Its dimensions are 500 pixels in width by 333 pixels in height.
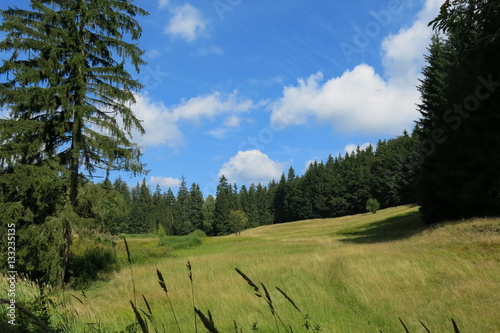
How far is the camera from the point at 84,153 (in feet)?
49.2

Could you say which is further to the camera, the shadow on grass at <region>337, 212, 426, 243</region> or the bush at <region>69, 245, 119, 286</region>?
the shadow on grass at <region>337, 212, 426, 243</region>

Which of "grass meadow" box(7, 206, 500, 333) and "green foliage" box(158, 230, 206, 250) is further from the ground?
"green foliage" box(158, 230, 206, 250)

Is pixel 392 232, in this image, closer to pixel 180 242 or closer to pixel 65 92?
pixel 180 242

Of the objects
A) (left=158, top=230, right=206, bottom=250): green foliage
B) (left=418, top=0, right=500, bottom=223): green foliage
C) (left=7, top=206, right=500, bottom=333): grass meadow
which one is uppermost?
(left=418, top=0, right=500, bottom=223): green foliage

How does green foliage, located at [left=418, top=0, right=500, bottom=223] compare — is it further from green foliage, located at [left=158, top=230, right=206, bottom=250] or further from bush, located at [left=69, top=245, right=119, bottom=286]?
green foliage, located at [left=158, top=230, right=206, bottom=250]

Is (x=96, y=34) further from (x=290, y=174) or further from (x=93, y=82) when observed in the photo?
(x=290, y=174)

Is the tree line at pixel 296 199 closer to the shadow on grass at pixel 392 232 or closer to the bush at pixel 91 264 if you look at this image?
the shadow on grass at pixel 392 232

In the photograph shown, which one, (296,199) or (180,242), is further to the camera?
(296,199)

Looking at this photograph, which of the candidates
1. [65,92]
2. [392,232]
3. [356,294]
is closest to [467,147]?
[392,232]

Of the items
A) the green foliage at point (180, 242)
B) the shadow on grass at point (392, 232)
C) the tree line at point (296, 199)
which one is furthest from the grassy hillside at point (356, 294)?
the tree line at point (296, 199)

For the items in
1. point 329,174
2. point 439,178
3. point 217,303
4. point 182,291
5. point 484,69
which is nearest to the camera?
point 217,303

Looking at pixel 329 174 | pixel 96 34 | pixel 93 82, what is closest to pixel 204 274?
pixel 93 82

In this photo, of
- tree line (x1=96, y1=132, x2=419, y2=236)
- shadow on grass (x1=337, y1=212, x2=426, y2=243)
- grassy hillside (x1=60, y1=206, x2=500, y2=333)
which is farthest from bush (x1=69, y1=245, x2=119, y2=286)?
tree line (x1=96, y1=132, x2=419, y2=236)

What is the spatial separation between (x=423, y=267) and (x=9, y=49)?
18297 millimetres
